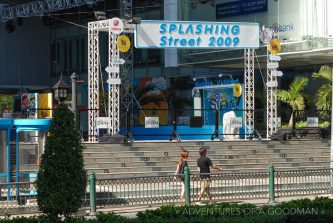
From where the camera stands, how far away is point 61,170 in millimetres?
13391

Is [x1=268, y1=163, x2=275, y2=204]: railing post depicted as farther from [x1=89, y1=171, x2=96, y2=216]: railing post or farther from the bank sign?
the bank sign

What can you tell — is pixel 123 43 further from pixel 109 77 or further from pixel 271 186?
pixel 271 186

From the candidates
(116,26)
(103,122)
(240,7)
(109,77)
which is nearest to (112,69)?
(109,77)

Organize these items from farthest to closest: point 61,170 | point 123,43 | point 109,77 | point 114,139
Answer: point 109,77
point 123,43
point 114,139
point 61,170

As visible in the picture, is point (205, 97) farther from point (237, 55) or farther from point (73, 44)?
point (73, 44)

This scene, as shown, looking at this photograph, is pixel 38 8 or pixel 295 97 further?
pixel 38 8

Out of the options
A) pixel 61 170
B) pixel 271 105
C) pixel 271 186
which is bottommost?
pixel 271 186

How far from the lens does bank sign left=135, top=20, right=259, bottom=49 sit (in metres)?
33.8

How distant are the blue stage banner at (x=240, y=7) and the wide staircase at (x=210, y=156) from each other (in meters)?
12.1

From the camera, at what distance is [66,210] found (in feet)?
44.2

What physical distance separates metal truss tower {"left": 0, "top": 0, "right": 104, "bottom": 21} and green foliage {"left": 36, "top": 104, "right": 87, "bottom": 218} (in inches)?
1440

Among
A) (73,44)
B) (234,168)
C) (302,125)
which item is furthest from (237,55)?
(73,44)

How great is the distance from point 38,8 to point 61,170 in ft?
138

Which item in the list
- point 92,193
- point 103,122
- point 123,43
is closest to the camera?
point 92,193
